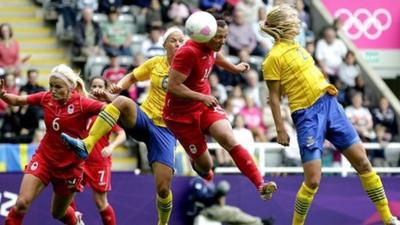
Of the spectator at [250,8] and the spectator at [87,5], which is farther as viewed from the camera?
the spectator at [250,8]

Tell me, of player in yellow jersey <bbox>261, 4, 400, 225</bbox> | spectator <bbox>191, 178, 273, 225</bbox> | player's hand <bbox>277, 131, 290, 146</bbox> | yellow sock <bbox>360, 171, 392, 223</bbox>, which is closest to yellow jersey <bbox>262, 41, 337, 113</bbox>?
player in yellow jersey <bbox>261, 4, 400, 225</bbox>

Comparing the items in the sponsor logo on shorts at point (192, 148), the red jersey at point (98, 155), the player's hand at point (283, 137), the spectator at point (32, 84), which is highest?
the player's hand at point (283, 137)

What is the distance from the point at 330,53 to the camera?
23.4 meters

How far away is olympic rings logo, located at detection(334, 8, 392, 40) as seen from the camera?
2545 centimetres

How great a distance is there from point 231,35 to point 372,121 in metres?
2.84

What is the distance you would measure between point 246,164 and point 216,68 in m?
7.64

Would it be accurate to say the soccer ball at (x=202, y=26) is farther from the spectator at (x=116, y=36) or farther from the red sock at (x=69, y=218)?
the spectator at (x=116, y=36)

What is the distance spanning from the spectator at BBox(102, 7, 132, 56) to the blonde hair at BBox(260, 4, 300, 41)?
8.14 meters

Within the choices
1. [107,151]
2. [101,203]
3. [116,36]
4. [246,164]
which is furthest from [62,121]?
[116,36]

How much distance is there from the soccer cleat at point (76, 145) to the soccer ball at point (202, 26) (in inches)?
67.0

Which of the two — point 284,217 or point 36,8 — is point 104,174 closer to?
point 284,217

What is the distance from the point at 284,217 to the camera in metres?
18.6

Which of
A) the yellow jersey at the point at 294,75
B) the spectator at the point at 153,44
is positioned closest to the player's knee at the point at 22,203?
the yellow jersey at the point at 294,75

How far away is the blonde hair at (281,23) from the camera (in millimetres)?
14273
